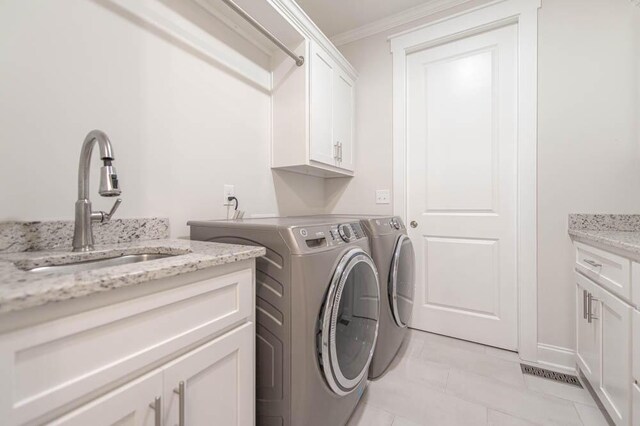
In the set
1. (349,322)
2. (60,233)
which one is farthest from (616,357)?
(60,233)

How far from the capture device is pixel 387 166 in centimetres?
230

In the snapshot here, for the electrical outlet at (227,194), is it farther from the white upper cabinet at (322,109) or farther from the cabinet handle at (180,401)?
the cabinet handle at (180,401)

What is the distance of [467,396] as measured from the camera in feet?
4.72

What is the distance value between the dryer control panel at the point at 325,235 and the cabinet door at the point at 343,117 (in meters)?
0.98

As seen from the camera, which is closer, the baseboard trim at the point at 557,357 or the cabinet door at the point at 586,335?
the cabinet door at the point at 586,335

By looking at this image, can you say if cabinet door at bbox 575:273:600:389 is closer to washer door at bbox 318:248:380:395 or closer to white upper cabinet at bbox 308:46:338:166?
washer door at bbox 318:248:380:395

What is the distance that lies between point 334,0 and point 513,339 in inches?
109

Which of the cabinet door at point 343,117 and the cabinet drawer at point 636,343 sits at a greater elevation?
the cabinet door at point 343,117

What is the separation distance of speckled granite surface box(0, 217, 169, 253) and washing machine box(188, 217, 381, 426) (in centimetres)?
33

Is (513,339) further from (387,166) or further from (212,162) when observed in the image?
→ (212,162)

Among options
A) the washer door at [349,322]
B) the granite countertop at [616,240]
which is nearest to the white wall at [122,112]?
the washer door at [349,322]

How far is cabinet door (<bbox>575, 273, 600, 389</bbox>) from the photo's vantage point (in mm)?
1323

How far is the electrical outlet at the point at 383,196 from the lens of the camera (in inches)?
90.1

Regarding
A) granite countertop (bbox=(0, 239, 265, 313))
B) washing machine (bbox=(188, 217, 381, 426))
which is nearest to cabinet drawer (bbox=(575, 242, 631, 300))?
washing machine (bbox=(188, 217, 381, 426))
